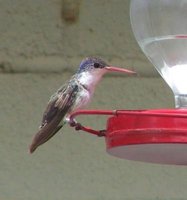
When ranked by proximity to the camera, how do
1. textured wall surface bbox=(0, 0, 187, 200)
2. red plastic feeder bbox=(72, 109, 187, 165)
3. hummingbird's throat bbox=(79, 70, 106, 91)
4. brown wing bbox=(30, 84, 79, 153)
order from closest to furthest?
1. red plastic feeder bbox=(72, 109, 187, 165)
2. brown wing bbox=(30, 84, 79, 153)
3. hummingbird's throat bbox=(79, 70, 106, 91)
4. textured wall surface bbox=(0, 0, 187, 200)

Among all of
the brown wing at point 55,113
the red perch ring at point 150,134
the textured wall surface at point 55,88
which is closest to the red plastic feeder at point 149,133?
the red perch ring at point 150,134

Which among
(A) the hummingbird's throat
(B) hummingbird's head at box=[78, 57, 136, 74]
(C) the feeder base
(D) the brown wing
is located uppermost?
(B) hummingbird's head at box=[78, 57, 136, 74]

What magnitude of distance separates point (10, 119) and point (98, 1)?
696 mm

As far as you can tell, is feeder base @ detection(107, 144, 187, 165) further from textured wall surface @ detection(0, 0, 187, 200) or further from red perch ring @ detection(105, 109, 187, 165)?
textured wall surface @ detection(0, 0, 187, 200)

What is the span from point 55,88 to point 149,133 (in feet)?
6.66

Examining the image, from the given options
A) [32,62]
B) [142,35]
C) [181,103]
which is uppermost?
[32,62]

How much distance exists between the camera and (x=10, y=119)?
223 inches

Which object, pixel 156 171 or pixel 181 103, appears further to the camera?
pixel 156 171

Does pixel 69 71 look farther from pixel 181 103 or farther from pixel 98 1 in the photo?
pixel 181 103

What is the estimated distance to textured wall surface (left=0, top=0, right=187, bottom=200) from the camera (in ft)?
18.4

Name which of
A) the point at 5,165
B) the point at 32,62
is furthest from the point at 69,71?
the point at 5,165

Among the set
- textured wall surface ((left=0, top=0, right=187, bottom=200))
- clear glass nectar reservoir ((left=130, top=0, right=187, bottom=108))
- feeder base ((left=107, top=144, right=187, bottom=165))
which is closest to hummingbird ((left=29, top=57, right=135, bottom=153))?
clear glass nectar reservoir ((left=130, top=0, right=187, bottom=108))

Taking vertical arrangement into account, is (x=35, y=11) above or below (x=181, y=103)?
above

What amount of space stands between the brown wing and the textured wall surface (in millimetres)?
1260
